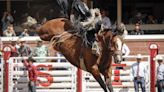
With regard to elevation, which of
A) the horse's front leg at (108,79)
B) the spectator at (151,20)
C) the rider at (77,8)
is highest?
the spectator at (151,20)

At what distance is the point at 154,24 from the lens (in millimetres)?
21719

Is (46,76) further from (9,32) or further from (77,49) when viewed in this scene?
(77,49)

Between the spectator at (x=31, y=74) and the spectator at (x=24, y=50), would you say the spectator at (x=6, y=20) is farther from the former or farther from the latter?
the spectator at (x=31, y=74)

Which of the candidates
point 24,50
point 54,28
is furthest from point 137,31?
point 54,28

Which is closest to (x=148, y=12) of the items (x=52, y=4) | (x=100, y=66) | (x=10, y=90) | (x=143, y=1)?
(x=143, y=1)

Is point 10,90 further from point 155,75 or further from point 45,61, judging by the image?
point 155,75

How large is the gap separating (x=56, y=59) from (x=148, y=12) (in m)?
5.49

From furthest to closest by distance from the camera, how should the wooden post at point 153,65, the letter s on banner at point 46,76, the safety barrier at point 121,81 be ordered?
the letter s on banner at point 46,76
the safety barrier at point 121,81
the wooden post at point 153,65

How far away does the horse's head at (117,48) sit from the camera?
12.2m

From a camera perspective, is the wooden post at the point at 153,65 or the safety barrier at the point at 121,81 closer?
the wooden post at the point at 153,65

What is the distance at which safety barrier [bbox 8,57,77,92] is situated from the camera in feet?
57.5

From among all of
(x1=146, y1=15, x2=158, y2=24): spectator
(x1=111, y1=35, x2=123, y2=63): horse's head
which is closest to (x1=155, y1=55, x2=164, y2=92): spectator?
(x1=111, y1=35, x2=123, y2=63): horse's head

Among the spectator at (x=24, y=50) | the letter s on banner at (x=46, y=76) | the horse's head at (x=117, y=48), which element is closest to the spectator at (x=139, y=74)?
the letter s on banner at (x=46, y=76)

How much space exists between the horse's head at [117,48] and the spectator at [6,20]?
978 centimetres
